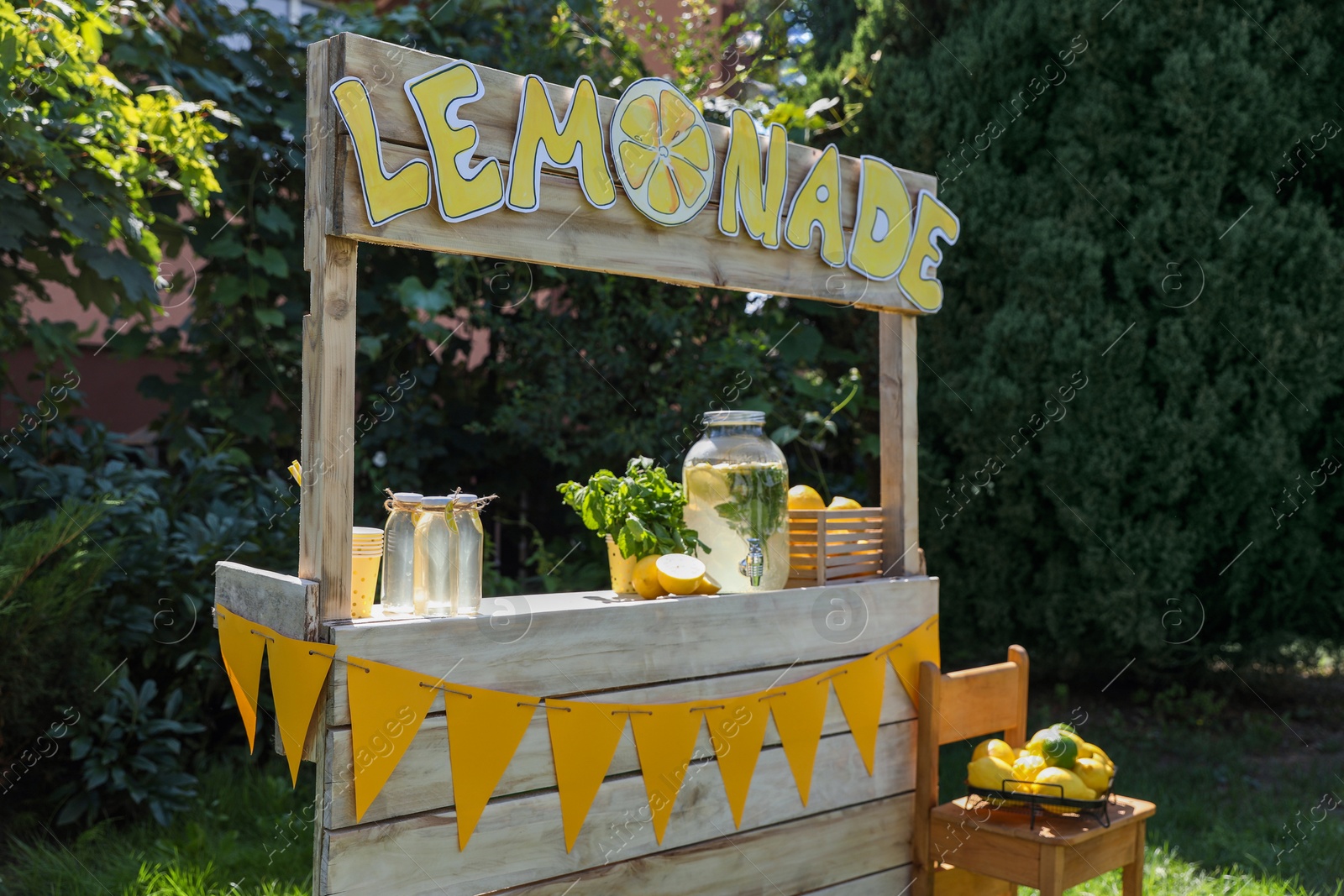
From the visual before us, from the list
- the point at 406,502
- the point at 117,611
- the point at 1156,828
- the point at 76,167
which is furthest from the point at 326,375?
the point at 1156,828

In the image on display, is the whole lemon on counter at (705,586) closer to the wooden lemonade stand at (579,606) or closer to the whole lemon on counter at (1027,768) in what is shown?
the wooden lemonade stand at (579,606)

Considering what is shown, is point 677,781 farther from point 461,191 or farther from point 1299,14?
point 1299,14

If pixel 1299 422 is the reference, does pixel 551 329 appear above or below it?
above

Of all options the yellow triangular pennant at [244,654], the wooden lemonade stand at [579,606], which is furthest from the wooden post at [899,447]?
the yellow triangular pennant at [244,654]

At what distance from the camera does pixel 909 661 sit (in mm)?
2932

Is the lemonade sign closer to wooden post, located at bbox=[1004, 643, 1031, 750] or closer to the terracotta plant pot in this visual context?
the terracotta plant pot

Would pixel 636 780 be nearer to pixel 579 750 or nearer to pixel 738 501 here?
pixel 579 750

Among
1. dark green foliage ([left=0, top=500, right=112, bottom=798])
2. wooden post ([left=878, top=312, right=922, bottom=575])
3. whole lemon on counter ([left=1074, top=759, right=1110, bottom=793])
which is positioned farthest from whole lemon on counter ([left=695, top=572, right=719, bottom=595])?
dark green foliage ([left=0, top=500, right=112, bottom=798])

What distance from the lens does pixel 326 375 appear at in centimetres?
196

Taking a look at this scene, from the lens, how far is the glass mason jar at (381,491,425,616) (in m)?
2.12

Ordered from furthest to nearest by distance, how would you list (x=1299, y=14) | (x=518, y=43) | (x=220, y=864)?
(x=518, y=43) < (x=1299, y=14) < (x=220, y=864)

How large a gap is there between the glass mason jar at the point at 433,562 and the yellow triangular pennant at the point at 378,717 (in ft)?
0.52

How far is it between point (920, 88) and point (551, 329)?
213cm

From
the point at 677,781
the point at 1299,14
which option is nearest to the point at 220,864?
the point at 677,781
